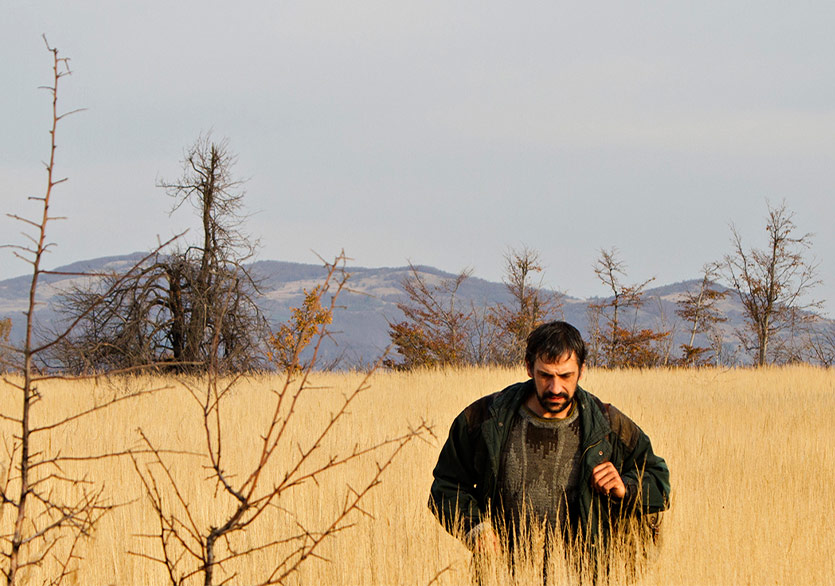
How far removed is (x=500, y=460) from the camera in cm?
392

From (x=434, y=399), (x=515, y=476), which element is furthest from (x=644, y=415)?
(x=515, y=476)

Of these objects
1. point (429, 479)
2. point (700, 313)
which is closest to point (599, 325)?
point (700, 313)

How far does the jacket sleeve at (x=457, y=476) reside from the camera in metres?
3.95

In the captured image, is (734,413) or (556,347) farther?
(734,413)

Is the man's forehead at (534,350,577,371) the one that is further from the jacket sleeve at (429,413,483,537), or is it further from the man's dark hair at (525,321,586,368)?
the jacket sleeve at (429,413,483,537)

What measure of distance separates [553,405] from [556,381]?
0.40ft

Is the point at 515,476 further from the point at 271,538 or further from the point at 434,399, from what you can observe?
the point at 434,399

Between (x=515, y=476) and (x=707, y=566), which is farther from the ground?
(x=515, y=476)

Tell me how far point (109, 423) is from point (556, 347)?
8.42m

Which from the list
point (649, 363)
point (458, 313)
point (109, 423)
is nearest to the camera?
point (109, 423)

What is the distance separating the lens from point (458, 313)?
27.7m

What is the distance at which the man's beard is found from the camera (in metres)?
3.83

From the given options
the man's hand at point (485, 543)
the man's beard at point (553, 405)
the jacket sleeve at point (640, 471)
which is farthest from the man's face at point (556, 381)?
the man's hand at point (485, 543)

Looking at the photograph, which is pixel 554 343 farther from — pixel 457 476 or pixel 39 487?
pixel 39 487
